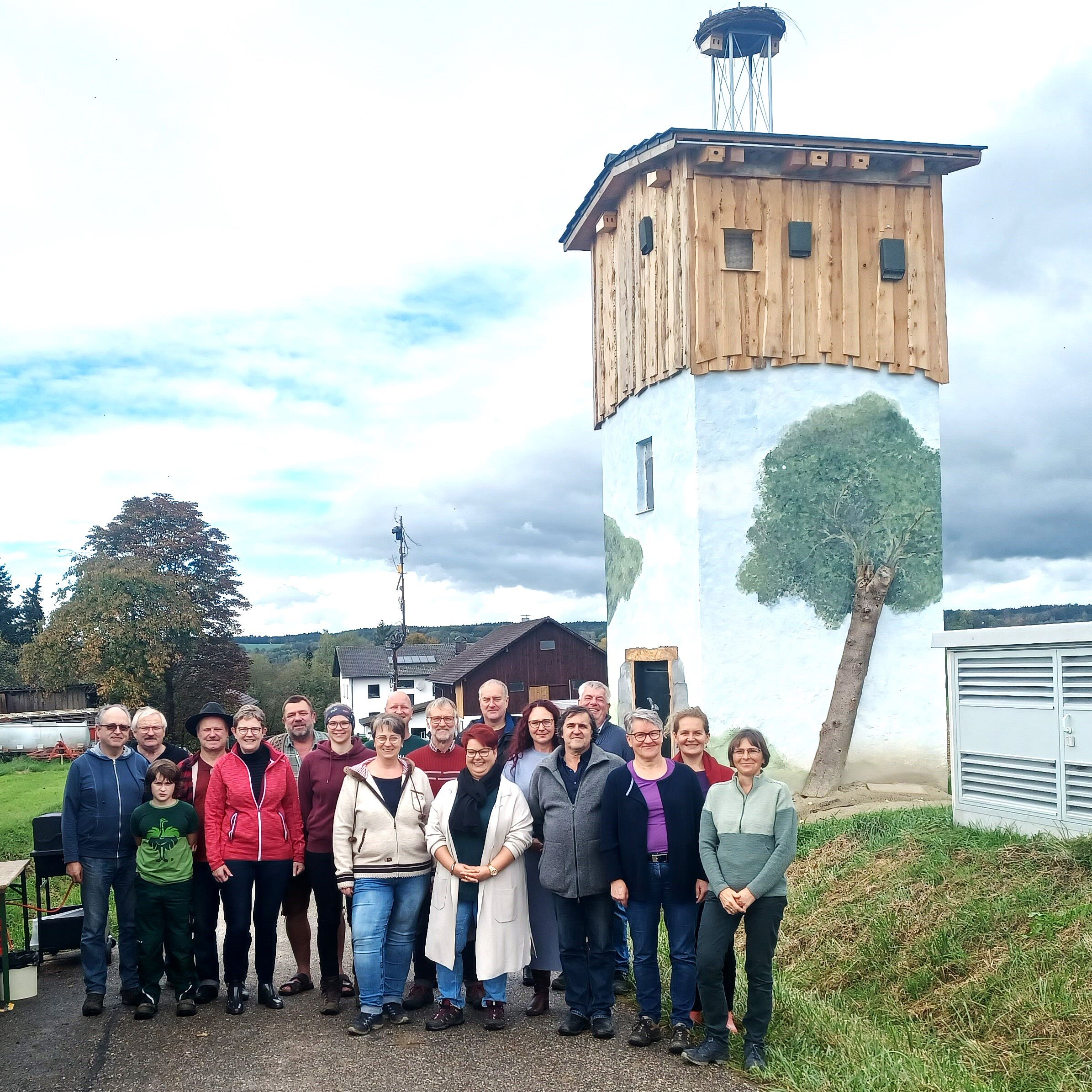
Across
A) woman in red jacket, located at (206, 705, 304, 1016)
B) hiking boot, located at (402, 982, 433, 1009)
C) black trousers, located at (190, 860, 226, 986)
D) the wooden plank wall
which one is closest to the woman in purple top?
hiking boot, located at (402, 982, 433, 1009)

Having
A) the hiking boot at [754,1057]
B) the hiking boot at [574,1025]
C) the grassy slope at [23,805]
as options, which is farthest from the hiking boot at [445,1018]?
the grassy slope at [23,805]

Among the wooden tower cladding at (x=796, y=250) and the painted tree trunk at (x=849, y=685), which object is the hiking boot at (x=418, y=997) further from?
the wooden tower cladding at (x=796, y=250)

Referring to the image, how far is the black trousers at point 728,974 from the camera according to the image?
5.73m

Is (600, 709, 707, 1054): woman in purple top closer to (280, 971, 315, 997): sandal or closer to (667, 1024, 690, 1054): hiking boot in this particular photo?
(667, 1024, 690, 1054): hiking boot

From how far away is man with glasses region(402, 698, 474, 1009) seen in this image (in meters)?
6.58

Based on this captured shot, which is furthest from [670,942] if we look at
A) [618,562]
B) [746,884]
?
[618,562]

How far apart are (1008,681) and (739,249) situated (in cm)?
698

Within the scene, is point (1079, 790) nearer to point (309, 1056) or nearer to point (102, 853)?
point (309, 1056)

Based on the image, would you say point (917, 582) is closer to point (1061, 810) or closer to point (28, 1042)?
point (1061, 810)

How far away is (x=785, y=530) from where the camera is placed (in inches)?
537

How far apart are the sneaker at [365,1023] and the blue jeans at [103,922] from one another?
149cm

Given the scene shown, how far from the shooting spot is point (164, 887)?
6.57 m

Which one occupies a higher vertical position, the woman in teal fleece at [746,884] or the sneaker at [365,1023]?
the woman in teal fleece at [746,884]

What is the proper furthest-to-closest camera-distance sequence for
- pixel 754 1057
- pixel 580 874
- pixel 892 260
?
pixel 892 260
pixel 580 874
pixel 754 1057
